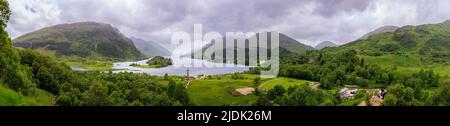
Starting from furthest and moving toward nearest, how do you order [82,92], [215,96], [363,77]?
[363,77], [215,96], [82,92]

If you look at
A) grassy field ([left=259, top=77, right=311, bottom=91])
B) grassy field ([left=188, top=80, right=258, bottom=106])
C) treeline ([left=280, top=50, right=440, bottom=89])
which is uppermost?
treeline ([left=280, top=50, right=440, bottom=89])

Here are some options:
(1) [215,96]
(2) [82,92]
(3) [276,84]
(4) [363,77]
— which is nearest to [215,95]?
(1) [215,96]

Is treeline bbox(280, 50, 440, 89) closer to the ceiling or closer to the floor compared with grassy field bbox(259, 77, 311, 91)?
closer to the ceiling

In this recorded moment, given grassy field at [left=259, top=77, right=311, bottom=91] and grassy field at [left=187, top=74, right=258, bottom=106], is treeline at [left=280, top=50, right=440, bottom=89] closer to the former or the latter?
grassy field at [left=259, top=77, right=311, bottom=91]

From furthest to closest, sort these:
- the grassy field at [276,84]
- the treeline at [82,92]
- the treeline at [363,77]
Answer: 1. the treeline at [363,77]
2. the grassy field at [276,84]
3. the treeline at [82,92]

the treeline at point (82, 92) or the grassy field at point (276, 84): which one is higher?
the treeline at point (82, 92)

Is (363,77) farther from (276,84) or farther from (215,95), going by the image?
(215,95)

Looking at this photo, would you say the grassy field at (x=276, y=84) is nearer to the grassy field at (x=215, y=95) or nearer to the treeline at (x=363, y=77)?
the grassy field at (x=215, y=95)

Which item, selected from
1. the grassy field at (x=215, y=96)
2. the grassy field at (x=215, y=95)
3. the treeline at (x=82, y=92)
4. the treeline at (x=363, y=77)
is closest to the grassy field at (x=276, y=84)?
the grassy field at (x=215, y=95)

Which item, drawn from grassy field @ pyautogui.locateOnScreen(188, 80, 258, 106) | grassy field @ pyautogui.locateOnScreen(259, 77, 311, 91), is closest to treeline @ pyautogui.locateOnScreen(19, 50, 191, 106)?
grassy field @ pyautogui.locateOnScreen(188, 80, 258, 106)

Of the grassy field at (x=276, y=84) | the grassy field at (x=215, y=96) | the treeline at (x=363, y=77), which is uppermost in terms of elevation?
the treeline at (x=363, y=77)
